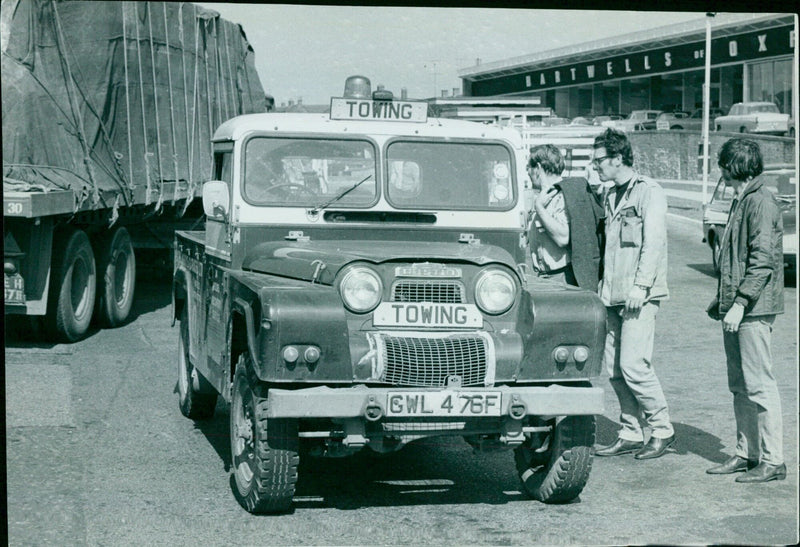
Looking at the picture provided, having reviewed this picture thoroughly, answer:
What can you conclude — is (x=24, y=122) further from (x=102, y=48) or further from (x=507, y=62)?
(x=507, y=62)

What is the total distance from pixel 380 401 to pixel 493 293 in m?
0.92

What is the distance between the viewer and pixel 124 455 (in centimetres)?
700

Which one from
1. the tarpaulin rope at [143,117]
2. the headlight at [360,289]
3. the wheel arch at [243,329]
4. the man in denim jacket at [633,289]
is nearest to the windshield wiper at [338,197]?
the wheel arch at [243,329]

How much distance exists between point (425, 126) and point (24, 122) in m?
5.37

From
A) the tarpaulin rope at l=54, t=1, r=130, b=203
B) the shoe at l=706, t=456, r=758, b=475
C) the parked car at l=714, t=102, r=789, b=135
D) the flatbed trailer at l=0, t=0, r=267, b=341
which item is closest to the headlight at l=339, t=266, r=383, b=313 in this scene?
the shoe at l=706, t=456, r=758, b=475

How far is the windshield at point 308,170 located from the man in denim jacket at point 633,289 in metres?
1.54

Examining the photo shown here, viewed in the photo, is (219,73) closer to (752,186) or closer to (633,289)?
(633,289)

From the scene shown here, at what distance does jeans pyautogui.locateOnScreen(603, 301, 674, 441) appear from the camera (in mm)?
6961

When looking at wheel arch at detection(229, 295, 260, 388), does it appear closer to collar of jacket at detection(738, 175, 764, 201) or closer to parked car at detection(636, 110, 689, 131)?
collar of jacket at detection(738, 175, 764, 201)

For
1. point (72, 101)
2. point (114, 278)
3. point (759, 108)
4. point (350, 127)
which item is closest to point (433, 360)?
point (350, 127)

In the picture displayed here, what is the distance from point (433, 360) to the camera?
5613mm

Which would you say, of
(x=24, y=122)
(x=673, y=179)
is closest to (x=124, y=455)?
(x=24, y=122)

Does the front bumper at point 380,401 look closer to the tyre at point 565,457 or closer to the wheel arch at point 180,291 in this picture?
the tyre at point 565,457

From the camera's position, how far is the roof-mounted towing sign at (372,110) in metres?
7.02
